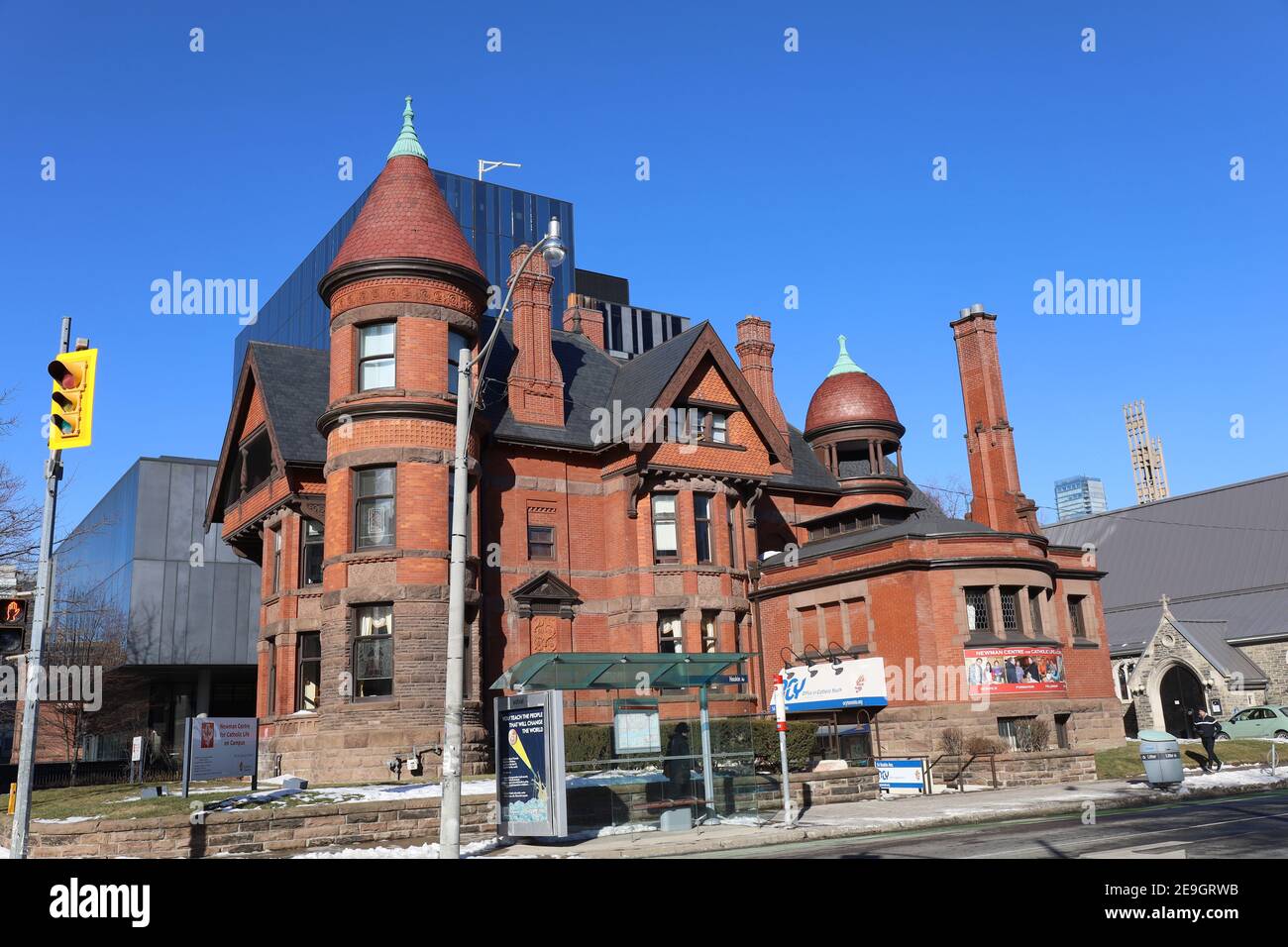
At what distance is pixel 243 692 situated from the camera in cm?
6481

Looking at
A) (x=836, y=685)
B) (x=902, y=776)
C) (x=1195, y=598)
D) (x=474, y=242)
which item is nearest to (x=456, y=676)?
(x=902, y=776)

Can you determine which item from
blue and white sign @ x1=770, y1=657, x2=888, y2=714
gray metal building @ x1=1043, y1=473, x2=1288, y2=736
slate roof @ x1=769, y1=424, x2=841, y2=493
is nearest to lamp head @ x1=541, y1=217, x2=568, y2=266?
blue and white sign @ x1=770, y1=657, x2=888, y2=714

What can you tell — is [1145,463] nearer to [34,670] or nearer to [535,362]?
[535,362]

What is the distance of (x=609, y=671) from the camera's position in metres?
20.1

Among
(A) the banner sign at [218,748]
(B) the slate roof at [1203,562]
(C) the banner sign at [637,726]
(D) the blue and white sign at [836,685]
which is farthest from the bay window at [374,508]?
(B) the slate roof at [1203,562]

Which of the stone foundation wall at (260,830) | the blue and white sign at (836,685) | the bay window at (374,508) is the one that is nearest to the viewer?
the stone foundation wall at (260,830)

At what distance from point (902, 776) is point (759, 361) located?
2021 centimetres

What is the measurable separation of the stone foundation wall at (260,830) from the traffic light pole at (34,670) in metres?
1.35

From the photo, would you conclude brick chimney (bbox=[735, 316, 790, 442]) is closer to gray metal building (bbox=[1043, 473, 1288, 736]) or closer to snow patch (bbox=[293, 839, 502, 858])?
gray metal building (bbox=[1043, 473, 1288, 736])

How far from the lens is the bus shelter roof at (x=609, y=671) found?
1922 centimetres

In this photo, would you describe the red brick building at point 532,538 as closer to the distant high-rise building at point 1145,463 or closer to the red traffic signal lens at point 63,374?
the red traffic signal lens at point 63,374
